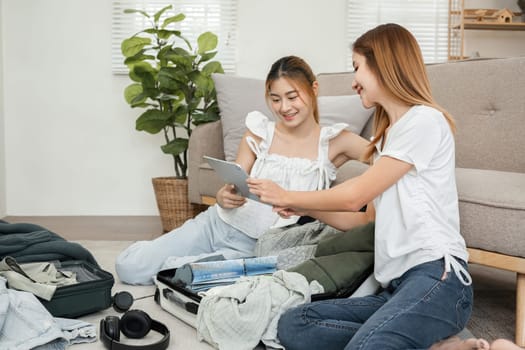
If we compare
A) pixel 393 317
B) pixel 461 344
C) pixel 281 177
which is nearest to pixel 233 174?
pixel 281 177

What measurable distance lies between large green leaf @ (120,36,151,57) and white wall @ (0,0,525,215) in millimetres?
629

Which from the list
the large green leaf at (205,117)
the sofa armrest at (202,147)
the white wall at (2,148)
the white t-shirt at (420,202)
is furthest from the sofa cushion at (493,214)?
the white wall at (2,148)

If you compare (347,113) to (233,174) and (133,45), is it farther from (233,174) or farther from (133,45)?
(133,45)

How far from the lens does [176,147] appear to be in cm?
324

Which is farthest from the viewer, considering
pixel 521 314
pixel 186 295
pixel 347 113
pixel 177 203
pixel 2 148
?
pixel 2 148

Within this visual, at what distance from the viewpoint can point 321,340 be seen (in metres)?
1.32

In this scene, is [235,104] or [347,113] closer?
[347,113]

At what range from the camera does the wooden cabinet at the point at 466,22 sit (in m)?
3.93

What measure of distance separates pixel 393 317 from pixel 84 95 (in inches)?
124

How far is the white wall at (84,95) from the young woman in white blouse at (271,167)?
191 centimetres

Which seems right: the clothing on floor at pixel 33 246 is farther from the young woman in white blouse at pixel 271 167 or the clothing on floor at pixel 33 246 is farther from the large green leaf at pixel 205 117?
the large green leaf at pixel 205 117

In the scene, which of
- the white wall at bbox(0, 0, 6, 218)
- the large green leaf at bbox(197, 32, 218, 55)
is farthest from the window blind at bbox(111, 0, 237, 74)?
the white wall at bbox(0, 0, 6, 218)

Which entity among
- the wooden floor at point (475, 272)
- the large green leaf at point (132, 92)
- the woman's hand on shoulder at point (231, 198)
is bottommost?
the wooden floor at point (475, 272)

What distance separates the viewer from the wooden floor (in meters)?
1.66
